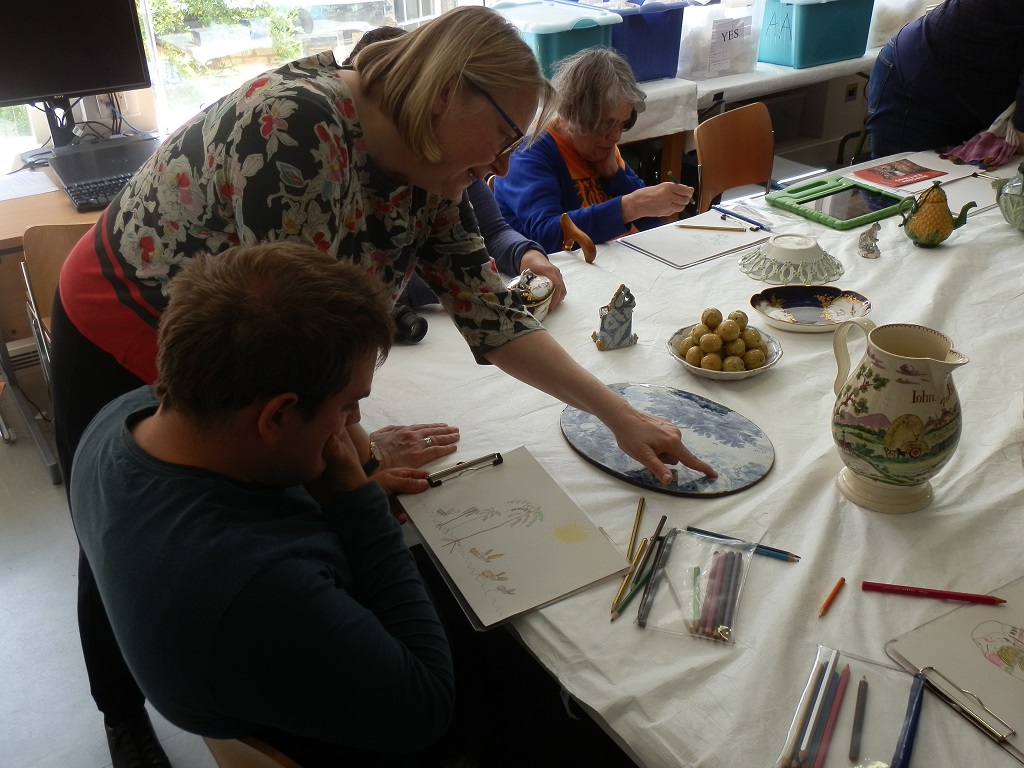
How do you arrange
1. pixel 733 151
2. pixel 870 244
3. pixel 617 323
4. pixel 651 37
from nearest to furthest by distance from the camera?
pixel 617 323
pixel 870 244
pixel 733 151
pixel 651 37

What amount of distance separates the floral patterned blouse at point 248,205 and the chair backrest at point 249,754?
18.4 inches

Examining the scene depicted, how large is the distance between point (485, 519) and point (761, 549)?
1.10ft

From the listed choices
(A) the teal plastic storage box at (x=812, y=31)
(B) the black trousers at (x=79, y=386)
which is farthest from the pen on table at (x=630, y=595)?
(A) the teal plastic storage box at (x=812, y=31)

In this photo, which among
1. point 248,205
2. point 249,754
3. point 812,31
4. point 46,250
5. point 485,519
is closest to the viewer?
point 249,754

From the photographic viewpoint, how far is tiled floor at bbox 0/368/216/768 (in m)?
1.57

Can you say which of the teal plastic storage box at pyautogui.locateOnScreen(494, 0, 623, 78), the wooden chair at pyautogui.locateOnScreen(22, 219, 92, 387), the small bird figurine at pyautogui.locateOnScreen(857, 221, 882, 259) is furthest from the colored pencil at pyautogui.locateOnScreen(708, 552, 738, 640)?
the teal plastic storage box at pyautogui.locateOnScreen(494, 0, 623, 78)

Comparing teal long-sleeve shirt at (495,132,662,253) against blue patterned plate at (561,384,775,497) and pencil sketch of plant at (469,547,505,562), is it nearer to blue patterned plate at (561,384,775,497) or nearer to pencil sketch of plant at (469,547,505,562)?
blue patterned plate at (561,384,775,497)

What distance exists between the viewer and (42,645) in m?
1.79

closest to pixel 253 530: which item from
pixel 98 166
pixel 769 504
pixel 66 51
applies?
pixel 769 504

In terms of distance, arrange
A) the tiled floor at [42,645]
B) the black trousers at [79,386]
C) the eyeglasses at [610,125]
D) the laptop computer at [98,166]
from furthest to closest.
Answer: the laptop computer at [98,166]
the eyeglasses at [610,125]
the tiled floor at [42,645]
the black trousers at [79,386]

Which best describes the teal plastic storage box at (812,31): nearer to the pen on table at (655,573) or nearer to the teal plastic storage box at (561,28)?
the teal plastic storage box at (561,28)

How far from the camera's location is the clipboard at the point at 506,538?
0.92 m

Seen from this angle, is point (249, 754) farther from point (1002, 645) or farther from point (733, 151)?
point (733, 151)

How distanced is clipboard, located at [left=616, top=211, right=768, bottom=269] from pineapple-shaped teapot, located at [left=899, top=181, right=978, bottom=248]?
311 millimetres
